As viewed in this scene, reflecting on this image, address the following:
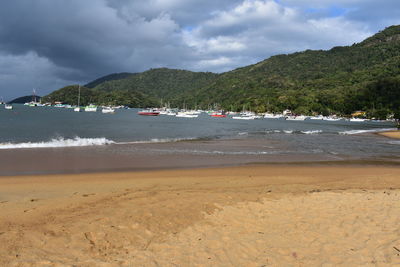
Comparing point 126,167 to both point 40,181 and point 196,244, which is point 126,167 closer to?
point 40,181

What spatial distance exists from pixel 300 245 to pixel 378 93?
205373 millimetres

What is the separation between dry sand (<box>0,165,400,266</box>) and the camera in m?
5.58

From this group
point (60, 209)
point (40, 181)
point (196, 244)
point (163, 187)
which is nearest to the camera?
point (196, 244)

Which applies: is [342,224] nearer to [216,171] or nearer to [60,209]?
[60,209]

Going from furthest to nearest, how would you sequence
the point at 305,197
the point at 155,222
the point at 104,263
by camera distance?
the point at 305,197
the point at 155,222
the point at 104,263

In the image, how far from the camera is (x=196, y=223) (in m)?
7.43

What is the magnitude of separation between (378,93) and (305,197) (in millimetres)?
201159

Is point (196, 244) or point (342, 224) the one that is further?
point (342, 224)

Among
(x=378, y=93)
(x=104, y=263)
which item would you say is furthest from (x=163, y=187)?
(x=378, y=93)

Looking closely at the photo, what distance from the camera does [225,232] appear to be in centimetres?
686

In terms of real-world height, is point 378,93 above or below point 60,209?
above

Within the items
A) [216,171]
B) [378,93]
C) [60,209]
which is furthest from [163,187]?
[378,93]

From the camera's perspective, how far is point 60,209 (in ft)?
27.6

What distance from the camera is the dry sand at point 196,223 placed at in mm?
5578
